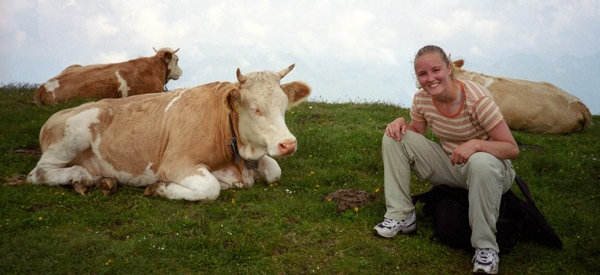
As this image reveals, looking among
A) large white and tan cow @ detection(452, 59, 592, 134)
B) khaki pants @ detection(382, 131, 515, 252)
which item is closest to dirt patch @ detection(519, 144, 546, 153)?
large white and tan cow @ detection(452, 59, 592, 134)

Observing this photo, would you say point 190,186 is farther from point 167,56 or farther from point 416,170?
point 167,56

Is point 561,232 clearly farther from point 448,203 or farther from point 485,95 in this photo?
point 485,95

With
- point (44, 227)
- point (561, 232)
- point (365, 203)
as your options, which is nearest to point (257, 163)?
point (365, 203)

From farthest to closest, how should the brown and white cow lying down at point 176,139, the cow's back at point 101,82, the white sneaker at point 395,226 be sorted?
the cow's back at point 101,82 < the brown and white cow lying down at point 176,139 < the white sneaker at point 395,226

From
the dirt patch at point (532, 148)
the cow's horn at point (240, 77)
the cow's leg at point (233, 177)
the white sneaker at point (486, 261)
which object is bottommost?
the dirt patch at point (532, 148)

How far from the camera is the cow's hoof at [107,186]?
259 inches

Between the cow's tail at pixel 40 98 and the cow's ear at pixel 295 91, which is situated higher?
the cow's ear at pixel 295 91

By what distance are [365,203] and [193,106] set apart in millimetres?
2885

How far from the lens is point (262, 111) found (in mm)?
6316

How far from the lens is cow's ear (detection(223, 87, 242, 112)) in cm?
634

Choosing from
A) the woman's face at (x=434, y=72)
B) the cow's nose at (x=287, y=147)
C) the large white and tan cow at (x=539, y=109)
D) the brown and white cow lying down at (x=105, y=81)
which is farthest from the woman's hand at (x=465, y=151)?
the brown and white cow lying down at (x=105, y=81)

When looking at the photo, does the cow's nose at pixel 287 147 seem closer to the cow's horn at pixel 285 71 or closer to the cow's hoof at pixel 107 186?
the cow's horn at pixel 285 71

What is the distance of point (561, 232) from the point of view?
5641 millimetres

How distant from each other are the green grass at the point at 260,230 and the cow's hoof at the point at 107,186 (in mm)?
103
